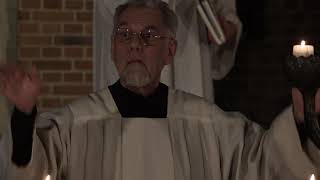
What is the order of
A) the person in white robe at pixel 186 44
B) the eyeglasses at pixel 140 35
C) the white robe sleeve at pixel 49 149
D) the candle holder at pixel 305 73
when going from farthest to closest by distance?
the person in white robe at pixel 186 44 → the eyeglasses at pixel 140 35 → the white robe sleeve at pixel 49 149 → the candle holder at pixel 305 73

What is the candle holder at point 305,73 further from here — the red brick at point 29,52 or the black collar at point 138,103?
the red brick at point 29,52

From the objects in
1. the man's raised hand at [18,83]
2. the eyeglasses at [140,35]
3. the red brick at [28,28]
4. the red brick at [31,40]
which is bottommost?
the man's raised hand at [18,83]

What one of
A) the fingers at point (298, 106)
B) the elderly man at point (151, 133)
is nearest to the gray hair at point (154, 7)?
the elderly man at point (151, 133)

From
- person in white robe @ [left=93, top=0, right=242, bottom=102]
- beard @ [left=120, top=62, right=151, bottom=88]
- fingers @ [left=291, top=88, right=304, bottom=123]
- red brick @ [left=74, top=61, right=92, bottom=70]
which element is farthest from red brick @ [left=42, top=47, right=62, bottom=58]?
fingers @ [left=291, top=88, right=304, bottom=123]

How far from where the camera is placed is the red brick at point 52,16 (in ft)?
13.1

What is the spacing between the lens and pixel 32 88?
5.92 ft

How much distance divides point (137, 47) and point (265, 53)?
2.57 m

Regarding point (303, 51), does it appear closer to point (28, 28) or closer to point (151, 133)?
point (151, 133)

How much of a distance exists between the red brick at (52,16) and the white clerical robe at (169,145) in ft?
5.70

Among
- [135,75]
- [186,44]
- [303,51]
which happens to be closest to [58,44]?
[186,44]

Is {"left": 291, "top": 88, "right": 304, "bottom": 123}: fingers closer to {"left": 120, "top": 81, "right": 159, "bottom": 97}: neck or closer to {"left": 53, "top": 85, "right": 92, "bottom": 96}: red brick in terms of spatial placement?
{"left": 120, "top": 81, "right": 159, "bottom": 97}: neck

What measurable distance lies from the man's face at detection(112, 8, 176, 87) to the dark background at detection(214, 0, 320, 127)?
7.92 feet

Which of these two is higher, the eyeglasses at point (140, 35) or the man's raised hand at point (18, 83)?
the eyeglasses at point (140, 35)

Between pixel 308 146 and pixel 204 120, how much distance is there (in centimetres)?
38
